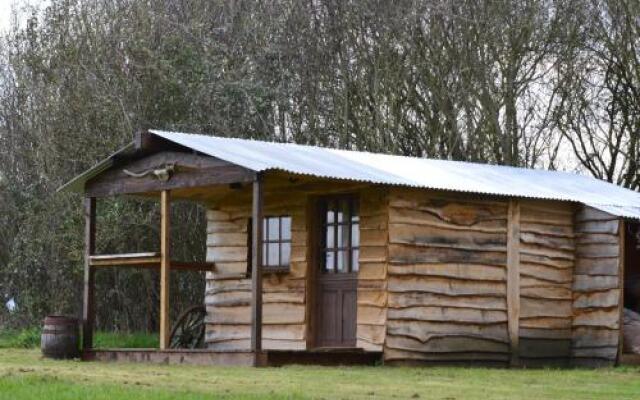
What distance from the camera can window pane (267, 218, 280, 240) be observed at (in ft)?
66.8

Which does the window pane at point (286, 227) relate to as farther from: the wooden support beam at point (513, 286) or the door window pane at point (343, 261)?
the wooden support beam at point (513, 286)

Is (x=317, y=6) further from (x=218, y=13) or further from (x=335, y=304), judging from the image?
(x=335, y=304)

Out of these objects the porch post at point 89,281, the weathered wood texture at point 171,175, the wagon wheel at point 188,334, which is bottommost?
the wagon wheel at point 188,334

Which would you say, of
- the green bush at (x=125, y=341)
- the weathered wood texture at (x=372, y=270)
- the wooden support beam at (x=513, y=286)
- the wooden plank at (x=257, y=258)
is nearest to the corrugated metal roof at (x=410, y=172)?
the wooden plank at (x=257, y=258)

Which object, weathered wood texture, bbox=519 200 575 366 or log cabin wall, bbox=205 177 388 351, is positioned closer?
log cabin wall, bbox=205 177 388 351

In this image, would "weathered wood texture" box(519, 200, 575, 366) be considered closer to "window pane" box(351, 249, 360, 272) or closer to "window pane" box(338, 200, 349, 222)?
"window pane" box(351, 249, 360, 272)

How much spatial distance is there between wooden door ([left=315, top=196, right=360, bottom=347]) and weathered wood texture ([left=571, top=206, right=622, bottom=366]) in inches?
142

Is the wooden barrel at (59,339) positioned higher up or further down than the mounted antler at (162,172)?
further down

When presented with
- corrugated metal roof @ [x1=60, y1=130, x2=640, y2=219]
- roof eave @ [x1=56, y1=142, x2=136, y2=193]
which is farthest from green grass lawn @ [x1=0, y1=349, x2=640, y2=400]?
roof eave @ [x1=56, y1=142, x2=136, y2=193]

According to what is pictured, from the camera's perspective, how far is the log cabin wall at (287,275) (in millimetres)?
18781

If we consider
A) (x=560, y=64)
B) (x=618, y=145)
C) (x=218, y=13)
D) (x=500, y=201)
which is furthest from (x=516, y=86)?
(x=500, y=201)

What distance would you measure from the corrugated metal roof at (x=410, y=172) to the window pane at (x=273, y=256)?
4.93 ft

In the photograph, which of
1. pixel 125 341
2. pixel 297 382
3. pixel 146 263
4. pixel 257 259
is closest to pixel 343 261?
pixel 257 259

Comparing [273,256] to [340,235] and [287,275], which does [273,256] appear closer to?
[287,275]
